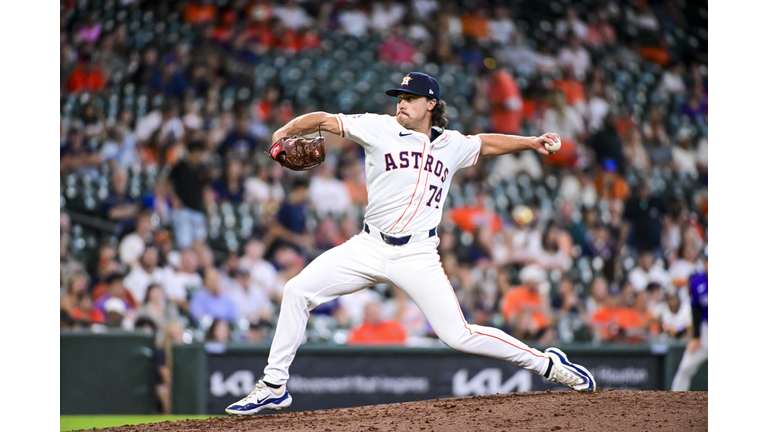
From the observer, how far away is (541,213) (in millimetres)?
8578

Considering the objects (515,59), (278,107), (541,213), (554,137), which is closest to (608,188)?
(541,213)

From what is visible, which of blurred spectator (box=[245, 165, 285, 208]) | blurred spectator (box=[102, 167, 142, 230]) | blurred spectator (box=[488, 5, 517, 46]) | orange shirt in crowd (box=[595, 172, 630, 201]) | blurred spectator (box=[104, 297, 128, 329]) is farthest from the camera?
blurred spectator (box=[488, 5, 517, 46])

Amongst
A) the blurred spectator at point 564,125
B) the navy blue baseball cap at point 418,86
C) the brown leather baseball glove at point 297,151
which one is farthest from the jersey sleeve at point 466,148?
the blurred spectator at point 564,125

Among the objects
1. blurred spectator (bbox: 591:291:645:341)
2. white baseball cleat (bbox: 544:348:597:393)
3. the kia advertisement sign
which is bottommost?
the kia advertisement sign

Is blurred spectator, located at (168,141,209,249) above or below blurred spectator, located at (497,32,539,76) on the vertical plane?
below

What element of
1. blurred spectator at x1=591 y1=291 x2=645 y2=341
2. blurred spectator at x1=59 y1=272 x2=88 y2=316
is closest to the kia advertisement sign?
blurred spectator at x1=591 y1=291 x2=645 y2=341

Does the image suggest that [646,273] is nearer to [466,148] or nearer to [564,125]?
[564,125]

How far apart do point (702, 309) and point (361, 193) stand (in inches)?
149

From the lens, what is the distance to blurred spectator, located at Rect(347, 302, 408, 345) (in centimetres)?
645

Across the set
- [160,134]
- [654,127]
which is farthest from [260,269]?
[654,127]

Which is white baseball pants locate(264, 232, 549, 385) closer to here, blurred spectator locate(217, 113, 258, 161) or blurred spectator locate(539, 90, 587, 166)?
blurred spectator locate(217, 113, 258, 161)

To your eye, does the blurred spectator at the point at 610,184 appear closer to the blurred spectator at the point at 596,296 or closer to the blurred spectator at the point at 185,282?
the blurred spectator at the point at 596,296

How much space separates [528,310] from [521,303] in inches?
6.7

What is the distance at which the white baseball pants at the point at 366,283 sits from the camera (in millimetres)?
3441
